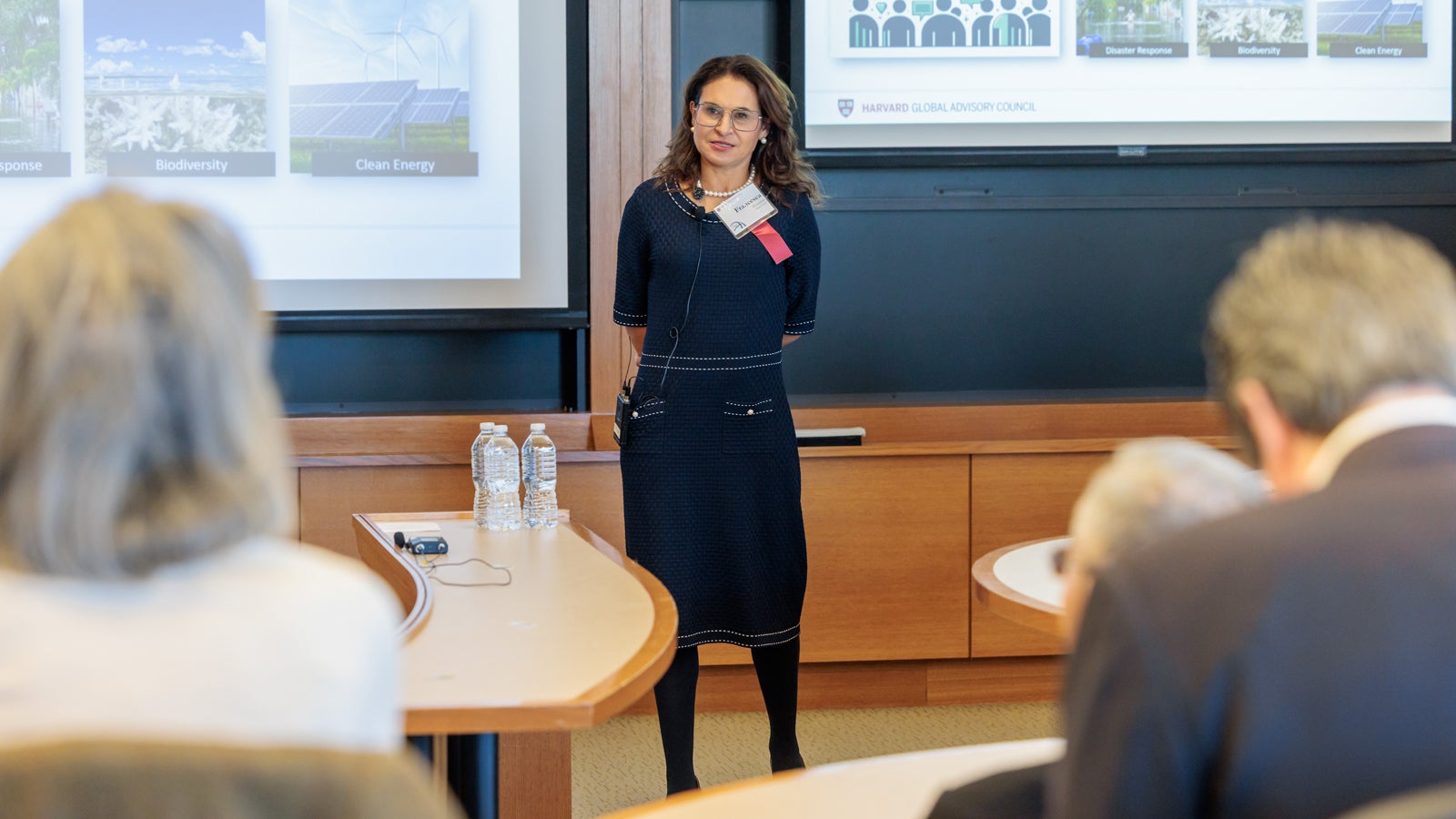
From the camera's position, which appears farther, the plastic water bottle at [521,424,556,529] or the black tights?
the black tights

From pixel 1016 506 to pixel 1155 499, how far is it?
3200 millimetres

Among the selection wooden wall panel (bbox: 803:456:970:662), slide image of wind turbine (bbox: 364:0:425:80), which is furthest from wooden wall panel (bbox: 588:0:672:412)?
wooden wall panel (bbox: 803:456:970:662)

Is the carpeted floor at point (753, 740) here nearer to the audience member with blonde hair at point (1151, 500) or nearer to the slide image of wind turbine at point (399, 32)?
the slide image of wind turbine at point (399, 32)

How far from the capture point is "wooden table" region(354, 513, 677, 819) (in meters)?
1.64

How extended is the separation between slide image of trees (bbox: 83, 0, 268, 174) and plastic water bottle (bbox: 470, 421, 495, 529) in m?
1.55

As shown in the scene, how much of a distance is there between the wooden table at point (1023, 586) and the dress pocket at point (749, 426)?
0.79m

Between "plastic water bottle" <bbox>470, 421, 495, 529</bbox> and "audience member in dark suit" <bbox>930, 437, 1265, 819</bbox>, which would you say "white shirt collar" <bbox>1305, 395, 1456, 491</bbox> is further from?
"plastic water bottle" <bbox>470, 421, 495, 529</bbox>

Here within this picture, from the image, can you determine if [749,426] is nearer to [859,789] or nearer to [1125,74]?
[859,789]

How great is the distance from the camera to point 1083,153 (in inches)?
181

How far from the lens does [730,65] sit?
3.22m

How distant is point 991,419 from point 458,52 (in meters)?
2.01

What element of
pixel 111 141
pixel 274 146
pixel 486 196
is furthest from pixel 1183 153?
pixel 111 141

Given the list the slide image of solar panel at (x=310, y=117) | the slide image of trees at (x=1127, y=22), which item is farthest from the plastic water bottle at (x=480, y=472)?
the slide image of trees at (x=1127, y=22)

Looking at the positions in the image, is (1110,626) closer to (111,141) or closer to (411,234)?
(411,234)
